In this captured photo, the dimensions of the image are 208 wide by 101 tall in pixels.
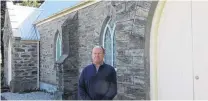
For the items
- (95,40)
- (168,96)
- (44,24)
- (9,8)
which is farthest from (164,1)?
(9,8)

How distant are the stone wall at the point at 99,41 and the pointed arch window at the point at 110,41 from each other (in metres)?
0.22

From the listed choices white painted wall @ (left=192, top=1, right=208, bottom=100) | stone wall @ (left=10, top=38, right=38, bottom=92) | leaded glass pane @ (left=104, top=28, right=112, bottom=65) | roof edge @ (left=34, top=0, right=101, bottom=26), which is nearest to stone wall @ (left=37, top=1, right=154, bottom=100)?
roof edge @ (left=34, top=0, right=101, bottom=26)

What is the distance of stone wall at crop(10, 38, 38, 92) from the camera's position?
50.8 feet

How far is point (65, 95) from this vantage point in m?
10.9

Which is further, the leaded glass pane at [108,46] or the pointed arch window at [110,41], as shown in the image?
the leaded glass pane at [108,46]

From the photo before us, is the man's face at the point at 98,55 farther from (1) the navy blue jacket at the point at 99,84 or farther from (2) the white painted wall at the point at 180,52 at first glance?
(2) the white painted wall at the point at 180,52

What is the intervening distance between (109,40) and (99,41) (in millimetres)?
375

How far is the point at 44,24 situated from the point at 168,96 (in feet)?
38.1

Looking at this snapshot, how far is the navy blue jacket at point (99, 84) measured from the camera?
4.15 meters

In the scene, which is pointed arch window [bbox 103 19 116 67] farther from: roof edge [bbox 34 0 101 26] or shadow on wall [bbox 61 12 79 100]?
shadow on wall [bbox 61 12 79 100]

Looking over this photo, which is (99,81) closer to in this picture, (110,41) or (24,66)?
(110,41)

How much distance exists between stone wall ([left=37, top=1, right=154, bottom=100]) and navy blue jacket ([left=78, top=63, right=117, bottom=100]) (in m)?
0.91

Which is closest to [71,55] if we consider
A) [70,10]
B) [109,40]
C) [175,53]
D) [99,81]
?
[70,10]

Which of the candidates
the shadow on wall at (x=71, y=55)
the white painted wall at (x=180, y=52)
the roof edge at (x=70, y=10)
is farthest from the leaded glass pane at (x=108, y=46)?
the white painted wall at (x=180, y=52)
